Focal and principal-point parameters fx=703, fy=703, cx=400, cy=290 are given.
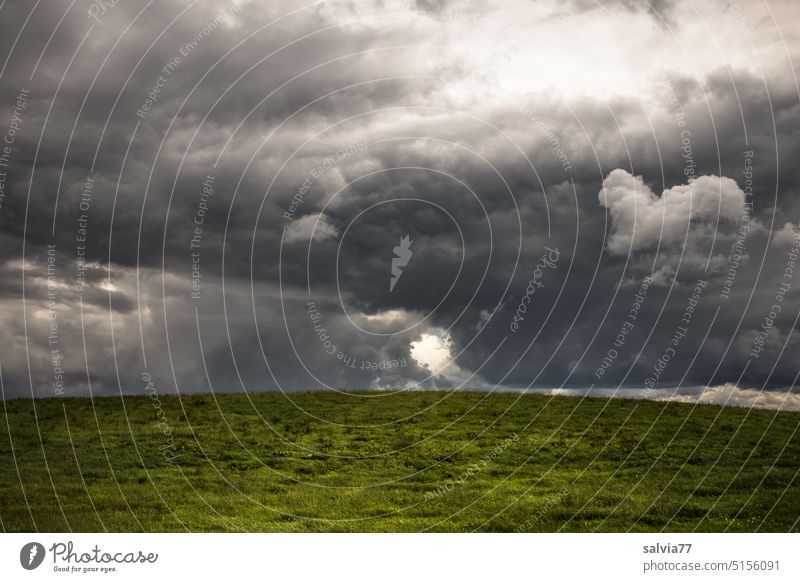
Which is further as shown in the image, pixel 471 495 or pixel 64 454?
pixel 64 454

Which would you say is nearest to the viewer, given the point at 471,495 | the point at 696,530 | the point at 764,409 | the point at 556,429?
the point at 696,530

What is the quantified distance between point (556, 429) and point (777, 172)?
18581 millimetres

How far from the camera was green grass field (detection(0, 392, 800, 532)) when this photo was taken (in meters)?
27.9

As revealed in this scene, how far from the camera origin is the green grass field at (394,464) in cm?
2786

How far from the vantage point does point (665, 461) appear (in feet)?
117

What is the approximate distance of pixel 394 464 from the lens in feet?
113

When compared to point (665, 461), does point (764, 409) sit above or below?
above

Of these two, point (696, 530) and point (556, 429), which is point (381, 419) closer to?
point (556, 429)

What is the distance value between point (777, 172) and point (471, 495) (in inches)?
728

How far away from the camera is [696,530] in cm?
2730
